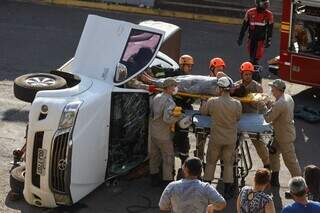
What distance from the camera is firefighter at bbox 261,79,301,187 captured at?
990cm

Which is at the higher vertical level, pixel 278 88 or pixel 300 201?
pixel 278 88

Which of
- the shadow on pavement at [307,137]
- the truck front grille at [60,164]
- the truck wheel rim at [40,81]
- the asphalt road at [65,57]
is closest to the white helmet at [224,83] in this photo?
the asphalt road at [65,57]

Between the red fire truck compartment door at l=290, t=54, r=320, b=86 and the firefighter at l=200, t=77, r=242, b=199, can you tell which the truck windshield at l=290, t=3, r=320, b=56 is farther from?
the firefighter at l=200, t=77, r=242, b=199

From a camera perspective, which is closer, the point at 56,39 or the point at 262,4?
the point at 262,4

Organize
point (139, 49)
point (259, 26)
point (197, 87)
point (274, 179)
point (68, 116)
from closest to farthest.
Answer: point (68, 116) → point (197, 87) → point (139, 49) → point (274, 179) → point (259, 26)

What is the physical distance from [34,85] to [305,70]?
19.9 ft

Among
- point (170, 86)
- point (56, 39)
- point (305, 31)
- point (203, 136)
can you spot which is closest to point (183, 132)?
point (203, 136)

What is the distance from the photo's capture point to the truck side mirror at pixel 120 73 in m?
10.2

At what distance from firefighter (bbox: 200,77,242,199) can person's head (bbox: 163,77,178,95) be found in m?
0.45

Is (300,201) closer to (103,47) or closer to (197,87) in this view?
(197,87)

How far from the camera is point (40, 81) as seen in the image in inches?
401

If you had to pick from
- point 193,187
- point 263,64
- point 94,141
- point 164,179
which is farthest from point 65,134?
point 263,64

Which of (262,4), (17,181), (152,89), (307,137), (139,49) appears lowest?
(307,137)

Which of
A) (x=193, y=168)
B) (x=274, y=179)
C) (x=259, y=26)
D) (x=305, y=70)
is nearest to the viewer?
(x=193, y=168)
